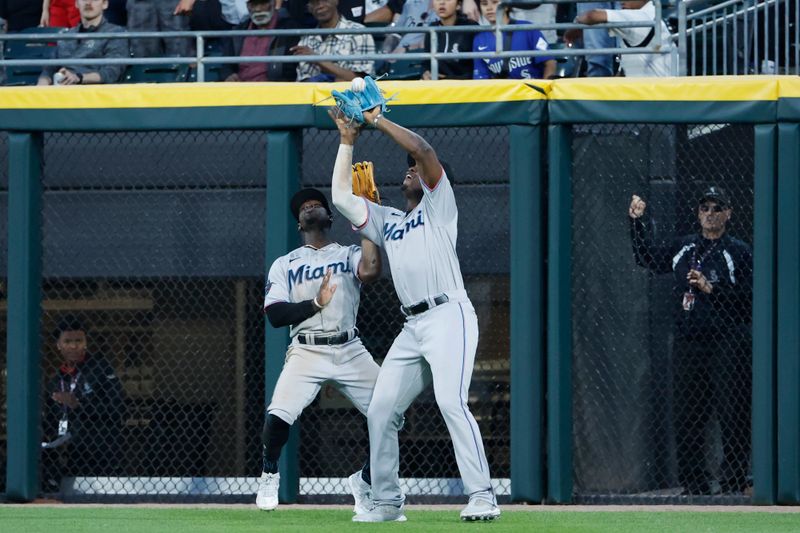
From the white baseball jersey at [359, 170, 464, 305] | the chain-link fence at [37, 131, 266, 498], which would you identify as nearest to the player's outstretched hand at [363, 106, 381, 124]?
the white baseball jersey at [359, 170, 464, 305]

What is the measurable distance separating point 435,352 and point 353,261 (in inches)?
40.4

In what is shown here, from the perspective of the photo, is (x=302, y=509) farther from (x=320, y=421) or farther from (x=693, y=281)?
(x=693, y=281)

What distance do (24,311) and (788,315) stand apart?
15.2ft

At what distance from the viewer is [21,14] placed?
1134cm

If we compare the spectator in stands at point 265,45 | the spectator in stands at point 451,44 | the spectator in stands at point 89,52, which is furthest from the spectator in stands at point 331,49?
the spectator in stands at point 89,52

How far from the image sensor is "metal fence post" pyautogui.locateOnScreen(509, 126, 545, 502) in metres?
7.70

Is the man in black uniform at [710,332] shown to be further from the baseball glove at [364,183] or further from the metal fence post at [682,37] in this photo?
the baseball glove at [364,183]

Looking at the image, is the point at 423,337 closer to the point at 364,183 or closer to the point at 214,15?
the point at 364,183

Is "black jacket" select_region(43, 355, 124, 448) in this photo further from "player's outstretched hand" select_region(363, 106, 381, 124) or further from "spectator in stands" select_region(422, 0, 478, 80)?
"player's outstretched hand" select_region(363, 106, 381, 124)

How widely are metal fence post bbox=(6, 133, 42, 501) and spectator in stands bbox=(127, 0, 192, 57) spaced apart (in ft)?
7.39

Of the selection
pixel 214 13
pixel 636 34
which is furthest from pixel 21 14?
pixel 636 34

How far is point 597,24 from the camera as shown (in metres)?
8.18

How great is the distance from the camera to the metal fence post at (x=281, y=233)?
790cm

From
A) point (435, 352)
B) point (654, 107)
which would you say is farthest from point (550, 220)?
point (435, 352)
